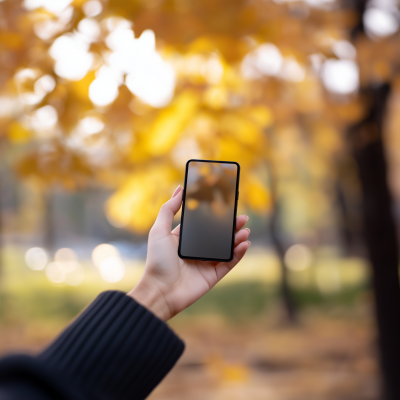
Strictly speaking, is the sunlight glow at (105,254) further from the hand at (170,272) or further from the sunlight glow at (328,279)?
the hand at (170,272)

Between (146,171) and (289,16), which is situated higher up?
(289,16)

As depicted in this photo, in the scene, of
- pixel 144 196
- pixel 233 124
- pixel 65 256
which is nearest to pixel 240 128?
pixel 233 124

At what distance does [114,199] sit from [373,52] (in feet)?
7.62

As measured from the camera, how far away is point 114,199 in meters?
2.77

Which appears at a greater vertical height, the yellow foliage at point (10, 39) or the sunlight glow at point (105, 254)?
the yellow foliage at point (10, 39)

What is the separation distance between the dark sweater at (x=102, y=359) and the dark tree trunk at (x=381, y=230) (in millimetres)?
3410

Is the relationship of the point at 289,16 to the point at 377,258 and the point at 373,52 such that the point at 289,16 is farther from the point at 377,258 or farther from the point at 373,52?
the point at 377,258

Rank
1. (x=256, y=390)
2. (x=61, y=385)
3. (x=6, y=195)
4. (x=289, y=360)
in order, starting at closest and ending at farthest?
1. (x=61, y=385)
2. (x=256, y=390)
3. (x=289, y=360)
4. (x=6, y=195)

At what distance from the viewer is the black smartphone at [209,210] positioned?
1.52 metres

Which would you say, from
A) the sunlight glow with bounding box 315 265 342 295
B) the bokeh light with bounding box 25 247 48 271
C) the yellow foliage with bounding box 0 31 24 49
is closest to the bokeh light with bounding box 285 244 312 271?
the sunlight glow with bounding box 315 265 342 295

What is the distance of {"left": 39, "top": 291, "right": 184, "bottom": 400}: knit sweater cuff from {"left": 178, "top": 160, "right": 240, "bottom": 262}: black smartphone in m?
0.37

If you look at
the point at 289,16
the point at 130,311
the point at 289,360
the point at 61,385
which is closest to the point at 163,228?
the point at 130,311

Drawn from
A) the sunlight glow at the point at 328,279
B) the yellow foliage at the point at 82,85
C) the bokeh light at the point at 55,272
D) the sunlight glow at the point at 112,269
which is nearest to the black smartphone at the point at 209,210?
the yellow foliage at the point at 82,85

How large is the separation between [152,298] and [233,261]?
1.15 ft
